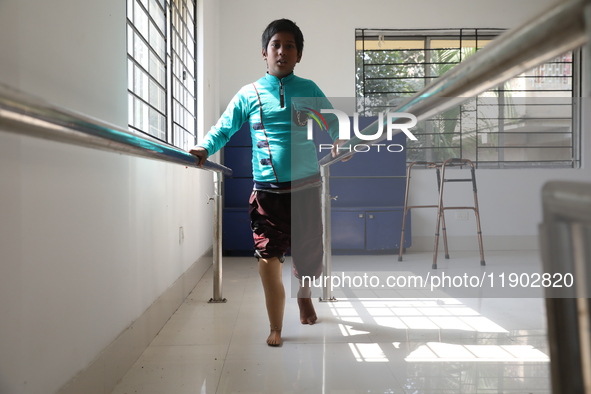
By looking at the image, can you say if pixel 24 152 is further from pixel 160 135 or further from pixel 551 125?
pixel 551 125

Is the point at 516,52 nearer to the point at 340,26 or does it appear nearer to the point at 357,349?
the point at 357,349

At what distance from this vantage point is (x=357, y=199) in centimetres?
472

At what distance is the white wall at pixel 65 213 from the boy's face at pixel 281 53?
0.55 meters

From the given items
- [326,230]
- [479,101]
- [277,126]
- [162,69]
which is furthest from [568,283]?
[479,101]

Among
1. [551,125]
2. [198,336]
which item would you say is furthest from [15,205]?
[551,125]

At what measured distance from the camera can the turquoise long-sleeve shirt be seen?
193 centimetres

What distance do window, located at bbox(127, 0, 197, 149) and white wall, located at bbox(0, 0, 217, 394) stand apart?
0.49 meters

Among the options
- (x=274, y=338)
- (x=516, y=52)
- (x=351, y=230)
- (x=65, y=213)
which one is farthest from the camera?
(x=351, y=230)

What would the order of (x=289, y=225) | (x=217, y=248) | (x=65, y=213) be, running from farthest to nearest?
(x=217, y=248), (x=289, y=225), (x=65, y=213)

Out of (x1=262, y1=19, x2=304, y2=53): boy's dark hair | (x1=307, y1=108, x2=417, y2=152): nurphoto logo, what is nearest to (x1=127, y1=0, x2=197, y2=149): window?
(x1=262, y1=19, x2=304, y2=53): boy's dark hair

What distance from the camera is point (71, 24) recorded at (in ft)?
4.11

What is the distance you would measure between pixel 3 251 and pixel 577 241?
91 centimetres

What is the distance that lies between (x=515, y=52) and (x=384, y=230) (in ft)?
13.4

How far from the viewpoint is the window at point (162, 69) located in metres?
2.26
